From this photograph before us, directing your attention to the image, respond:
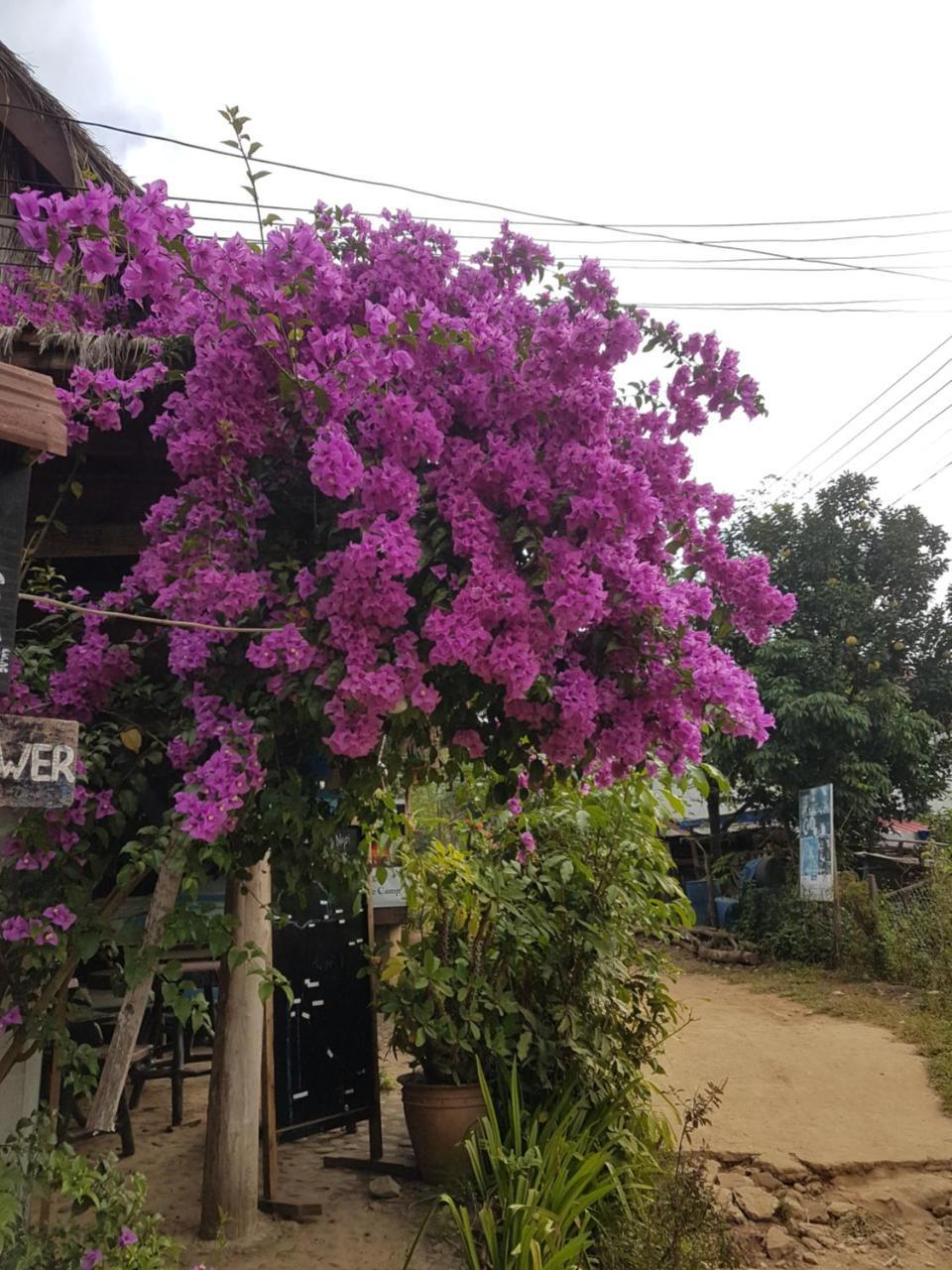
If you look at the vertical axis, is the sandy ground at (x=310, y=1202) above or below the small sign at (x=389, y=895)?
below

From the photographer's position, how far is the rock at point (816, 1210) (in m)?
4.51

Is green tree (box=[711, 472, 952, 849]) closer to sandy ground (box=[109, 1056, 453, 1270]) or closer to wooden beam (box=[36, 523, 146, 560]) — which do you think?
sandy ground (box=[109, 1056, 453, 1270])

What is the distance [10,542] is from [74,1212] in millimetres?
2040

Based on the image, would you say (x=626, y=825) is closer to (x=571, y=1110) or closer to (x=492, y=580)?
(x=571, y=1110)

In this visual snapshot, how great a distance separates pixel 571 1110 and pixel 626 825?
119cm

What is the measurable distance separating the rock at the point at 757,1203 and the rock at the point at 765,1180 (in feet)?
0.40

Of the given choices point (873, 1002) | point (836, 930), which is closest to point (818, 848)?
point (836, 930)

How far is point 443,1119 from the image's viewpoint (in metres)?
4.16

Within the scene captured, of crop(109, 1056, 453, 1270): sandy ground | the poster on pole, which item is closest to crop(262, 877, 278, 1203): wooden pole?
crop(109, 1056, 453, 1270): sandy ground

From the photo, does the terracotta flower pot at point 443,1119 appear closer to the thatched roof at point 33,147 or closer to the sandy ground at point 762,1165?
the sandy ground at point 762,1165

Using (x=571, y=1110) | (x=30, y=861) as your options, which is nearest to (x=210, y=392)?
(x=30, y=861)

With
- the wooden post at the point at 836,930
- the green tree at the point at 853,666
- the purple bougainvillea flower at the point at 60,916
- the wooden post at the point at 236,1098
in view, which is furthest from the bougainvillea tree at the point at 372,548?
the green tree at the point at 853,666

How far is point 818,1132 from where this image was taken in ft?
18.4

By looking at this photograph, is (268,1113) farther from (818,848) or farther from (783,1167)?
(818,848)
